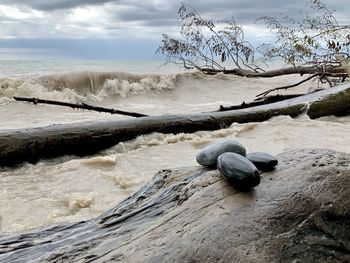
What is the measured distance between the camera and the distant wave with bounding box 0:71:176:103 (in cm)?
1227

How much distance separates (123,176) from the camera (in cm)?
523

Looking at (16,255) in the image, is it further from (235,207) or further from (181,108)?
(181,108)

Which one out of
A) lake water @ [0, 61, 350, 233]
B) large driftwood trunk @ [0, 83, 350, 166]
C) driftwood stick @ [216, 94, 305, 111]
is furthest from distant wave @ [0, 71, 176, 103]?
large driftwood trunk @ [0, 83, 350, 166]

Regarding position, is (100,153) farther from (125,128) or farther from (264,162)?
(264,162)

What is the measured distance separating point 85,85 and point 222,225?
1163 cm

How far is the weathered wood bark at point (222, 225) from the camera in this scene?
208 centimetres

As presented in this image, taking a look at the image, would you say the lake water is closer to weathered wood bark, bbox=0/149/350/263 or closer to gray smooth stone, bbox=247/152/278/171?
weathered wood bark, bbox=0/149/350/263

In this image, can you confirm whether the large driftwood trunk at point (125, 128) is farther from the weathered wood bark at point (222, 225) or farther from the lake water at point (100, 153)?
the weathered wood bark at point (222, 225)

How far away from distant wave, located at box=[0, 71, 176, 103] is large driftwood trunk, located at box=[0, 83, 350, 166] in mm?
6065

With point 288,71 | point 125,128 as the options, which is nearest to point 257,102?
point 125,128

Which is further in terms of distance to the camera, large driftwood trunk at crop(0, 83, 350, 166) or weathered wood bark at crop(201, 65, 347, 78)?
weathered wood bark at crop(201, 65, 347, 78)

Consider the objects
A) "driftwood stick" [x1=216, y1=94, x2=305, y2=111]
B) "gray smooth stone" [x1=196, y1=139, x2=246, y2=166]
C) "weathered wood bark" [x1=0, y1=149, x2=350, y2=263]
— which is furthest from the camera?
"driftwood stick" [x1=216, y1=94, x2=305, y2=111]

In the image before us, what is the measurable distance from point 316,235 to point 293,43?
31.7ft

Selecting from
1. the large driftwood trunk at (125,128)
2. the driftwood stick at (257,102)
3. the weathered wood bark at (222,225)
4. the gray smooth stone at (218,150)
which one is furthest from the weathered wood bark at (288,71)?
the weathered wood bark at (222,225)
